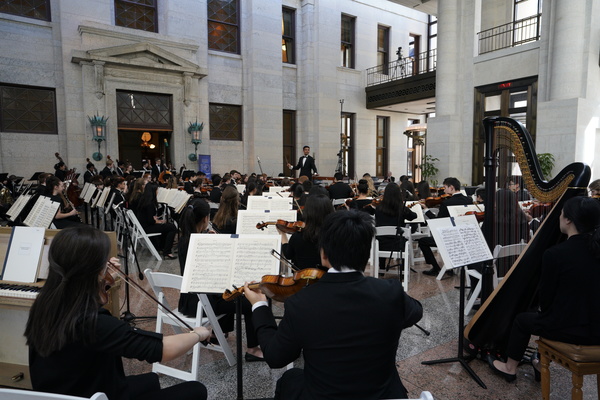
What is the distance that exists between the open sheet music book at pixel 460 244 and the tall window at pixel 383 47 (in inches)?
702

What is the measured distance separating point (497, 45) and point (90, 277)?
572 inches

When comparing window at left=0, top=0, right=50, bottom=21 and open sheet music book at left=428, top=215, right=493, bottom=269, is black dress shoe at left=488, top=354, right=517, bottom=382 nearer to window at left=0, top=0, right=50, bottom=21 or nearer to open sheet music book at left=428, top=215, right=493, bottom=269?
open sheet music book at left=428, top=215, right=493, bottom=269

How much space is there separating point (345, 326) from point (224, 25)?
16.3 m

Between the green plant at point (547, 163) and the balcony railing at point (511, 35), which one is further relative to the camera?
the balcony railing at point (511, 35)

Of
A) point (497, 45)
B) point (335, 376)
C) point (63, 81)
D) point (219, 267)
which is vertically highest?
point (497, 45)

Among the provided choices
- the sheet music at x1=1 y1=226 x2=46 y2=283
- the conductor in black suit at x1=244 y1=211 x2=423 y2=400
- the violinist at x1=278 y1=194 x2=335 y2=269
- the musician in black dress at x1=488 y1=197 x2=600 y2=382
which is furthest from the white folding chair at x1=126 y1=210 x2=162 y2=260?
the musician in black dress at x1=488 y1=197 x2=600 y2=382

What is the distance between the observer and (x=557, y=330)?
2.54 meters

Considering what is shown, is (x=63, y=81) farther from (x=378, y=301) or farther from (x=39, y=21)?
(x=378, y=301)

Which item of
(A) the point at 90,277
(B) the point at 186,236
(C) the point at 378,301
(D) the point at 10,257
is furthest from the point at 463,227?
(D) the point at 10,257

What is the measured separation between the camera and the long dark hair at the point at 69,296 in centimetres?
156

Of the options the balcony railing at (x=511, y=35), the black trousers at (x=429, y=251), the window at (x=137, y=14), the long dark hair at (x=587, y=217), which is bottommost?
the black trousers at (x=429, y=251)

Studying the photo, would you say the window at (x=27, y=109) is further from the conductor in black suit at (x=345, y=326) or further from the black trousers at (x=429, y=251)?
the conductor in black suit at (x=345, y=326)

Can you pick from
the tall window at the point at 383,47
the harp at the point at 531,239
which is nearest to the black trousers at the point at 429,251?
the harp at the point at 531,239

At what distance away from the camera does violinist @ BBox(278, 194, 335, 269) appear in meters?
3.63
